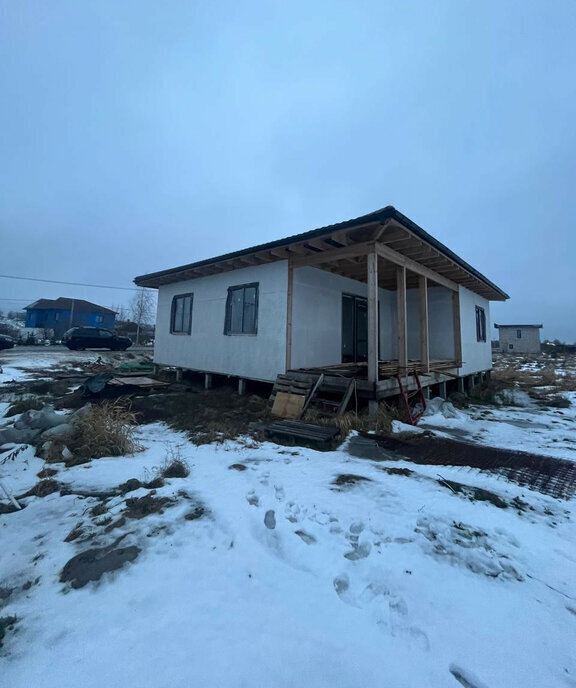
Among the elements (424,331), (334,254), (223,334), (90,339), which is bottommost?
(223,334)

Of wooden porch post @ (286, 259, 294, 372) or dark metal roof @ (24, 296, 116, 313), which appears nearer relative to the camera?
wooden porch post @ (286, 259, 294, 372)

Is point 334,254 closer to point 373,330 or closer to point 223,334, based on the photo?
point 373,330

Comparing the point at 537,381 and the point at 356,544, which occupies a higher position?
the point at 537,381

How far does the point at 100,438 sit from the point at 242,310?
16.7ft

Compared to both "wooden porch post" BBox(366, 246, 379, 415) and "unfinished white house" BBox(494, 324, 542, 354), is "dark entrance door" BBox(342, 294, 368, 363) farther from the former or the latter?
"unfinished white house" BBox(494, 324, 542, 354)

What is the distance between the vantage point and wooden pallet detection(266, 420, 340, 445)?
4.61m

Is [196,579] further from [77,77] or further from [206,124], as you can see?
[206,124]

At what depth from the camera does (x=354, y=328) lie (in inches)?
392

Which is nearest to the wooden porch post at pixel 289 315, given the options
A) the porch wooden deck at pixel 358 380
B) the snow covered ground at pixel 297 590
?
the porch wooden deck at pixel 358 380

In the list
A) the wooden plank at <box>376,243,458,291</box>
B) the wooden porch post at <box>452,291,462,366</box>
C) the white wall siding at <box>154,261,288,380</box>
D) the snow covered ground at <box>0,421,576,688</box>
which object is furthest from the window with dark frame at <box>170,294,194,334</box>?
the wooden porch post at <box>452,291,462,366</box>

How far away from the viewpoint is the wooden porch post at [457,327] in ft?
33.3

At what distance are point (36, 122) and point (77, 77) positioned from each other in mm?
6893

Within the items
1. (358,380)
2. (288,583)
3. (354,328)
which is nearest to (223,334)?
(354,328)

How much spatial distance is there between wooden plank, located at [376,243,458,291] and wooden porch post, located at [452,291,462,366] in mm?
643
